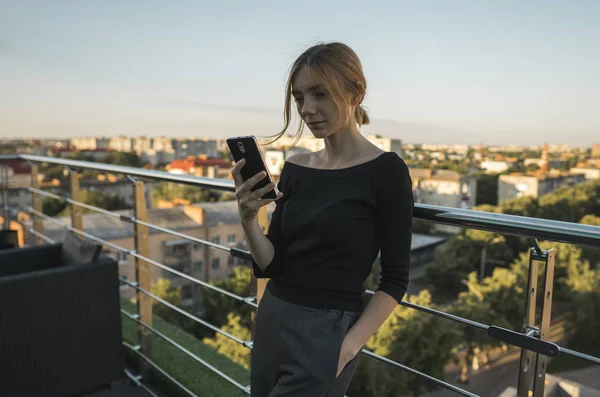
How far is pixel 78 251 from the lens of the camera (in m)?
2.06

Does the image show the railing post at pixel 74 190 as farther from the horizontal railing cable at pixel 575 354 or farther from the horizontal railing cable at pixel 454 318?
the horizontal railing cable at pixel 575 354

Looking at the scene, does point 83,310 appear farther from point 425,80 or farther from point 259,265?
point 425,80

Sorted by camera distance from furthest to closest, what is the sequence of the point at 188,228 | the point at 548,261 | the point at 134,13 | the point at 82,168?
the point at 188,228, the point at 134,13, the point at 82,168, the point at 548,261

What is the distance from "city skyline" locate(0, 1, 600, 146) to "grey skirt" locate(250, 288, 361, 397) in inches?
17.1

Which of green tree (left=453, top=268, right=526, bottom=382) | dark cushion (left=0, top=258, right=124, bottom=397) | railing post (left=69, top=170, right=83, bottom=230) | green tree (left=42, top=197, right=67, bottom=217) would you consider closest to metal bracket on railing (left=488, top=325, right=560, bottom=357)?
dark cushion (left=0, top=258, right=124, bottom=397)

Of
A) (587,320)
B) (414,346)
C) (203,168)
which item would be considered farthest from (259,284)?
(203,168)

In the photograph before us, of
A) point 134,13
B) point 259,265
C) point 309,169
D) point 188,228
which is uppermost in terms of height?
point 134,13

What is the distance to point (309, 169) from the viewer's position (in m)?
1.04

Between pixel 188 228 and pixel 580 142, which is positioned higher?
pixel 580 142

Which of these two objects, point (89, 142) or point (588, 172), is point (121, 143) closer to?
point (89, 142)

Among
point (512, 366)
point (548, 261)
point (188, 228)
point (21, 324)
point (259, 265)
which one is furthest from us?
point (188, 228)

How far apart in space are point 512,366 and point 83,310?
22.7 metres

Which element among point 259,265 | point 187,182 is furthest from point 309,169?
point 187,182

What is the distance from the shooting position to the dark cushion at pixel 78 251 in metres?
1.99
